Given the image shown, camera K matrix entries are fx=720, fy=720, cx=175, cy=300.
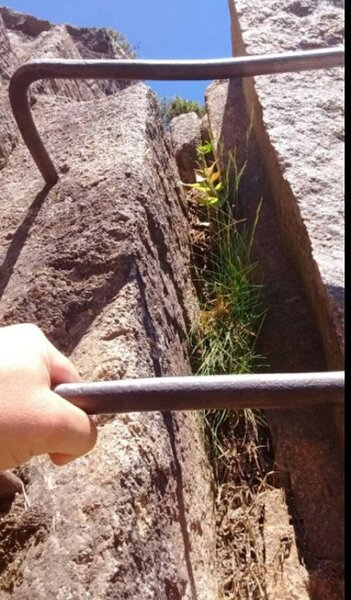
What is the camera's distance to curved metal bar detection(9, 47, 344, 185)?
1632mm

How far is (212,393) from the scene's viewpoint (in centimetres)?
82

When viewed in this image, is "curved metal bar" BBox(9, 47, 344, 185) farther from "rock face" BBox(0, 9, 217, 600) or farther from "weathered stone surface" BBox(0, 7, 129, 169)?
"weathered stone surface" BBox(0, 7, 129, 169)

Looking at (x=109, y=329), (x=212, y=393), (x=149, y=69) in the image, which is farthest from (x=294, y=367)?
(x=212, y=393)

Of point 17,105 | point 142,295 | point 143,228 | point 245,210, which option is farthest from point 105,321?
point 245,210

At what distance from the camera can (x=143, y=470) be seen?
116cm

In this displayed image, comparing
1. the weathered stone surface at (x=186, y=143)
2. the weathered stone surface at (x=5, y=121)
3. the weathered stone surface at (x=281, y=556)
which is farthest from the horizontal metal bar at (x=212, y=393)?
the weathered stone surface at (x=186, y=143)

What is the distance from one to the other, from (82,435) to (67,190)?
0.99m

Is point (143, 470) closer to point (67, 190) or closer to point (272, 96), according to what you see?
point (67, 190)

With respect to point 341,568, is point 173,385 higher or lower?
higher

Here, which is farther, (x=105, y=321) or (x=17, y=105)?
(x=17, y=105)

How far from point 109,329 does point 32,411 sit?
0.56 meters

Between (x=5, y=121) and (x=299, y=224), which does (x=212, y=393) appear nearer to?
(x=299, y=224)

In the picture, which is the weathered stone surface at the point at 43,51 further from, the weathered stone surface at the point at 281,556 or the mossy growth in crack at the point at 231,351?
the weathered stone surface at the point at 281,556

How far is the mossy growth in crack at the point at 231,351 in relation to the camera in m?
1.49
